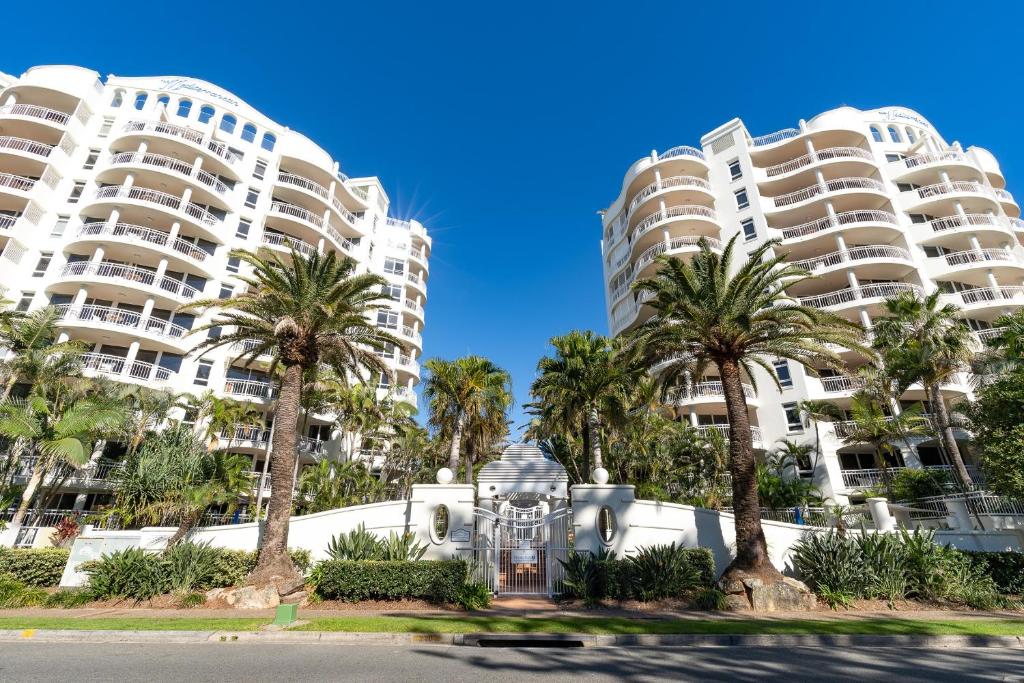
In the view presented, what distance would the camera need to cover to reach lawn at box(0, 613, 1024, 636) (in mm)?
9656

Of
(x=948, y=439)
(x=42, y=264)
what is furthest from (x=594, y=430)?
(x=42, y=264)

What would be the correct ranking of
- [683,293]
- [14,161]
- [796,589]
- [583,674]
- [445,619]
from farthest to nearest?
1. [14,161]
2. [683,293]
3. [796,589]
4. [445,619]
5. [583,674]

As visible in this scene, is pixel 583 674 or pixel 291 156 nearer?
pixel 583 674

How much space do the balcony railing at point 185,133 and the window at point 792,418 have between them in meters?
43.2

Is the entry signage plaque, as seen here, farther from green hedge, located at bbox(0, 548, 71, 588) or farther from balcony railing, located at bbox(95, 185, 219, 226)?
balcony railing, located at bbox(95, 185, 219, 226)

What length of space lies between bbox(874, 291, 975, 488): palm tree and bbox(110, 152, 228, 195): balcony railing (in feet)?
142

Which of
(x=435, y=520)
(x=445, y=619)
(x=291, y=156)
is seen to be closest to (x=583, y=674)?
(x=445, y=619)

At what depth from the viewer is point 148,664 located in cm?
740

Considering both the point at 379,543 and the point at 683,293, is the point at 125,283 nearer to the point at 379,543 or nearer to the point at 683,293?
the point at 379,543

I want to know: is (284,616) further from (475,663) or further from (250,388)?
(250,388)

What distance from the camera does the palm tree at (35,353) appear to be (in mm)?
20969

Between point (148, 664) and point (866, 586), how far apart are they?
1728 centimetres

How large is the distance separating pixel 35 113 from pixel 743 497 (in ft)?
155

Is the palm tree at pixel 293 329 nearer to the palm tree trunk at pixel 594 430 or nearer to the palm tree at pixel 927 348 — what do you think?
the palm tree trunk at pixel 594 430
